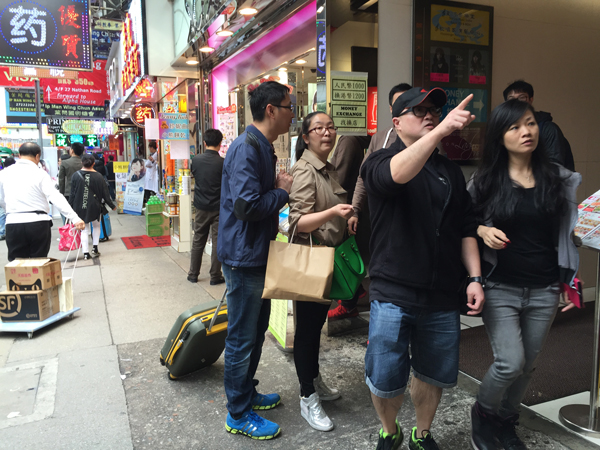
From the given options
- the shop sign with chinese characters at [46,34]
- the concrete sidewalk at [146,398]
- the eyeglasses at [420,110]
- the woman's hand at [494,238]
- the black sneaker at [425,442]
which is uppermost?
the shop sign with chinese characters at [46,34]

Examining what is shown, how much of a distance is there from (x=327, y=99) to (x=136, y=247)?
655cm

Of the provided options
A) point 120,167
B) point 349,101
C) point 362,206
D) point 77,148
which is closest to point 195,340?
point 362,206

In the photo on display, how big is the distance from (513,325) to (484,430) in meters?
0.66

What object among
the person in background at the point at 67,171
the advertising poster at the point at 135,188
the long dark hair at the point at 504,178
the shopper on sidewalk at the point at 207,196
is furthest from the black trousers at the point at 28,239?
the advertising poster at the point at 135,188

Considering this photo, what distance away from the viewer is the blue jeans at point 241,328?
8.95 ft

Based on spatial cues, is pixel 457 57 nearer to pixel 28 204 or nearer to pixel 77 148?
pixel 28 204

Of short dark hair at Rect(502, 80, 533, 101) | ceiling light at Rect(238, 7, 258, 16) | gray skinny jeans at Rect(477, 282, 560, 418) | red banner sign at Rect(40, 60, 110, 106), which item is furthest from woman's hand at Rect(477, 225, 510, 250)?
red banner sign at Rect(40, 60, 110, 106)

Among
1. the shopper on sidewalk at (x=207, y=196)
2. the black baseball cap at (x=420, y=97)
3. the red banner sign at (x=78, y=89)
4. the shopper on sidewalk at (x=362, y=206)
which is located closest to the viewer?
the black baseball cap at (x=420, y=97)

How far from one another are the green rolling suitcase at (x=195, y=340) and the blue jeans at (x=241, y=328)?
21.3 inches

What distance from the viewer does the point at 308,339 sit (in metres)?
2.88

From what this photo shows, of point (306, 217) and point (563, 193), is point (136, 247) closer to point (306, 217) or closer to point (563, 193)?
point (306, 217)

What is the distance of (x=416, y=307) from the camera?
7.11 feet

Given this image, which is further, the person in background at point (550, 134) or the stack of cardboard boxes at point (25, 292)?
the stack of cardboard boxes at point (25, 292)

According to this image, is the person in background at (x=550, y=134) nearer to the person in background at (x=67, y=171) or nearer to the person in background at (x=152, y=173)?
the person in background at (x=67, y=171)
